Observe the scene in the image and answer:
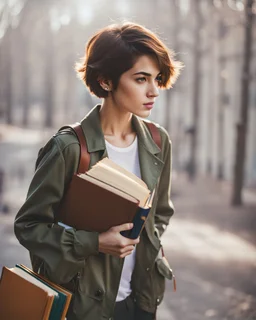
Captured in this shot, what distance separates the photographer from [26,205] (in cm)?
240

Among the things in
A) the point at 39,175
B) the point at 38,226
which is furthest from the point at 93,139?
the point at 38,226

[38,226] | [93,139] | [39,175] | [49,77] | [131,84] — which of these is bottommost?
[38,226]

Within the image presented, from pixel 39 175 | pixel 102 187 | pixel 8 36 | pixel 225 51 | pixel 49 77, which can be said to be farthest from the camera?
pixel 49 77

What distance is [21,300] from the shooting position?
2229 millimetres

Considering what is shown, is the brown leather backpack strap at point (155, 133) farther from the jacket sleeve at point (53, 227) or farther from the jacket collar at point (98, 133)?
the jacket sleeve at point (53, 227)

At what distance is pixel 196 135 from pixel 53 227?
17.3m

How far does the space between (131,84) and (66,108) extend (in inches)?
1559

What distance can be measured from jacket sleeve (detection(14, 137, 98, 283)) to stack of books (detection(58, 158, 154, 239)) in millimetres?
69

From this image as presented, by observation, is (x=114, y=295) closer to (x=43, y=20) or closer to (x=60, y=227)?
(x=60, y=227)

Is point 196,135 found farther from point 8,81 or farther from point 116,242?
point 116,242

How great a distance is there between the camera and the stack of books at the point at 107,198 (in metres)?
2.23

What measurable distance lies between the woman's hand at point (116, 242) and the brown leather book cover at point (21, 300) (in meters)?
0.31

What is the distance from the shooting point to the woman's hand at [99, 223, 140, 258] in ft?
7.50

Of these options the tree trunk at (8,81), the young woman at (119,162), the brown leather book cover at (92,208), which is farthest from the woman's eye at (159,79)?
the tree trunk at (8,81)
